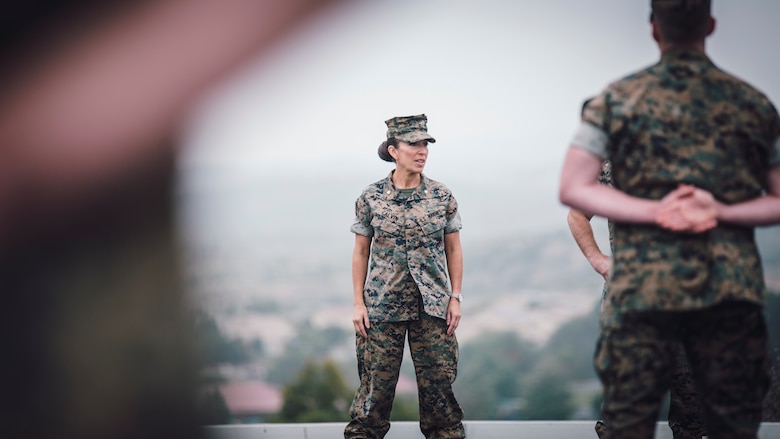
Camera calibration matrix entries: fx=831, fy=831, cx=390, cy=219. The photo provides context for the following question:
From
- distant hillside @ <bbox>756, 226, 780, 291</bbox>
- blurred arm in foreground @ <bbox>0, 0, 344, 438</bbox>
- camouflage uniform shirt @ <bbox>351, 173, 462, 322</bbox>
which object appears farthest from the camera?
distant hillside @ <bbox>756, 226, 780, 291</bbox>

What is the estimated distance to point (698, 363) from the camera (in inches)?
74.9

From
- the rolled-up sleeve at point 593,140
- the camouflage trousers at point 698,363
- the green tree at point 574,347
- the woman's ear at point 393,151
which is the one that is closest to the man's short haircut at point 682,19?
the rolled-up sleeve at point 593,140

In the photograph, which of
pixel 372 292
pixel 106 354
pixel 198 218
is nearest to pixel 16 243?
pixel 106 354

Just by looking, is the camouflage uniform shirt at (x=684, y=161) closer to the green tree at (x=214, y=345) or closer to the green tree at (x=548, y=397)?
the green tree at (x=548, y=397)

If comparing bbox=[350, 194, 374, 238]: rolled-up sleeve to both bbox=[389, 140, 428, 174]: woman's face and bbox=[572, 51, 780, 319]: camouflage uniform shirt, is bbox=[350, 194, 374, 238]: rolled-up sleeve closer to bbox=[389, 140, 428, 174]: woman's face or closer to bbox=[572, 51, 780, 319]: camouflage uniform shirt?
bbox=[389, 140, 428, 174]: woman's face

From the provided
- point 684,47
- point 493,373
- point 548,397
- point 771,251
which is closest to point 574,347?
point 548,397

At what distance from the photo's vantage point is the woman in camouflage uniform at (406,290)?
11.6 feet

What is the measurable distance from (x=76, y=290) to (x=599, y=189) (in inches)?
144

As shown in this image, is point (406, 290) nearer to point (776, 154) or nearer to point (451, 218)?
point (451, 218)

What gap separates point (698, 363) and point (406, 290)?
173 cm

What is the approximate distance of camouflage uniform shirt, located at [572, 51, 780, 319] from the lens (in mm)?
1842

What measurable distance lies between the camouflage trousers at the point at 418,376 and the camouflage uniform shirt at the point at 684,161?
1.69m

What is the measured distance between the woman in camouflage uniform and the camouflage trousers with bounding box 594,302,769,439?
1649mm

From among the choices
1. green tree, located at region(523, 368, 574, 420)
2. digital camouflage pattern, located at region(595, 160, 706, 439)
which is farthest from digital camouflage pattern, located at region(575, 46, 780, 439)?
green tree, located at region(523, 368, 574, 420)
